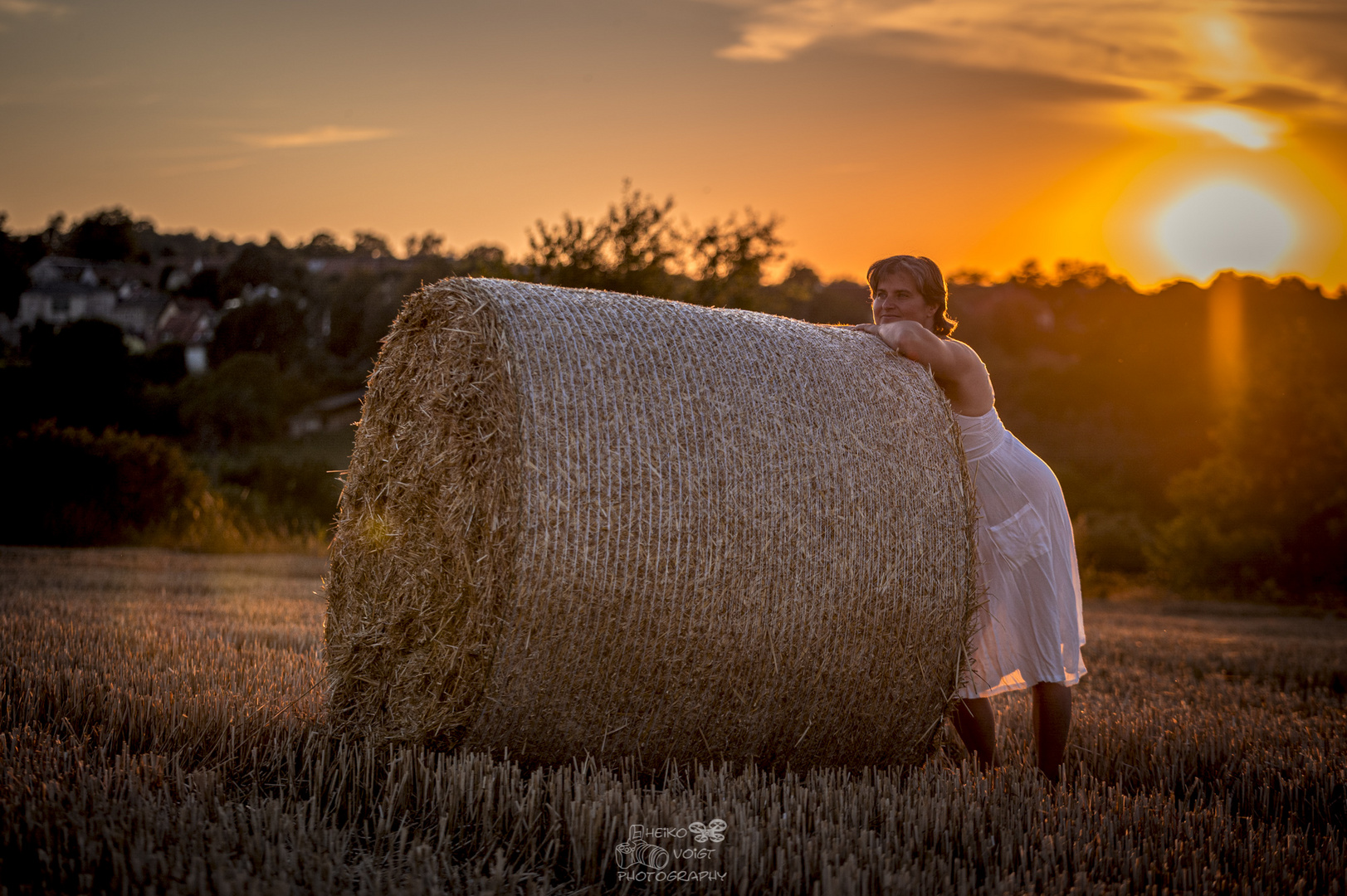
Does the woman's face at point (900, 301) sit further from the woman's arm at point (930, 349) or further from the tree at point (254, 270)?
the tree at point (254, 270)

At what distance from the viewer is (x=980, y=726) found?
4.48 m

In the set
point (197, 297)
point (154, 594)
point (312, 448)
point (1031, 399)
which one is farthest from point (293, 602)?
point (197, 297)

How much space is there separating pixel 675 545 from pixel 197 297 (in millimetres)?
94031

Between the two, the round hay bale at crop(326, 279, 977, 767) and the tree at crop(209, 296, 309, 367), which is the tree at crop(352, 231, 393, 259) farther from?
the round hay bale at crop(326, 279, 977, 767)

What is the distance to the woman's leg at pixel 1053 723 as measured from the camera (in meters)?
4.18

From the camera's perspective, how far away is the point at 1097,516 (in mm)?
34625

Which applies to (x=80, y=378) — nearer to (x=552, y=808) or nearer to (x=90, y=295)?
(x=552, y=808)

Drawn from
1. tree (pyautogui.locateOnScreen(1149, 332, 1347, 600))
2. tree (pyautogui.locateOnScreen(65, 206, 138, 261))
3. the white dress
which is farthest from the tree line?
tree (pyautogui.locateOnScreen(65, 206, 138, 261))

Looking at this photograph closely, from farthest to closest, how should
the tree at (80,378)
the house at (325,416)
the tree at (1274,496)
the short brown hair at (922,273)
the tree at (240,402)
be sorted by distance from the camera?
the house at (325,416)
the tree at (240,402)
the tree at (80,378)
the tree at (1274,496)
the short brown hair at (922,273)

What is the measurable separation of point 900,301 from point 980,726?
78.0 inches

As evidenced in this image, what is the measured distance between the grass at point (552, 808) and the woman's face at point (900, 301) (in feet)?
6.73

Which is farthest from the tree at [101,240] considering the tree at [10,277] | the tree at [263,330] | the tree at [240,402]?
the tree at [240,402]

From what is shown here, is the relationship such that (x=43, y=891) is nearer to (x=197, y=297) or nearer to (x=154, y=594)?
(x=154, y=594)

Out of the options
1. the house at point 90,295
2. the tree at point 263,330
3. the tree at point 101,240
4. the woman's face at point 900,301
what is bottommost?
the woman's face at point 900,301
